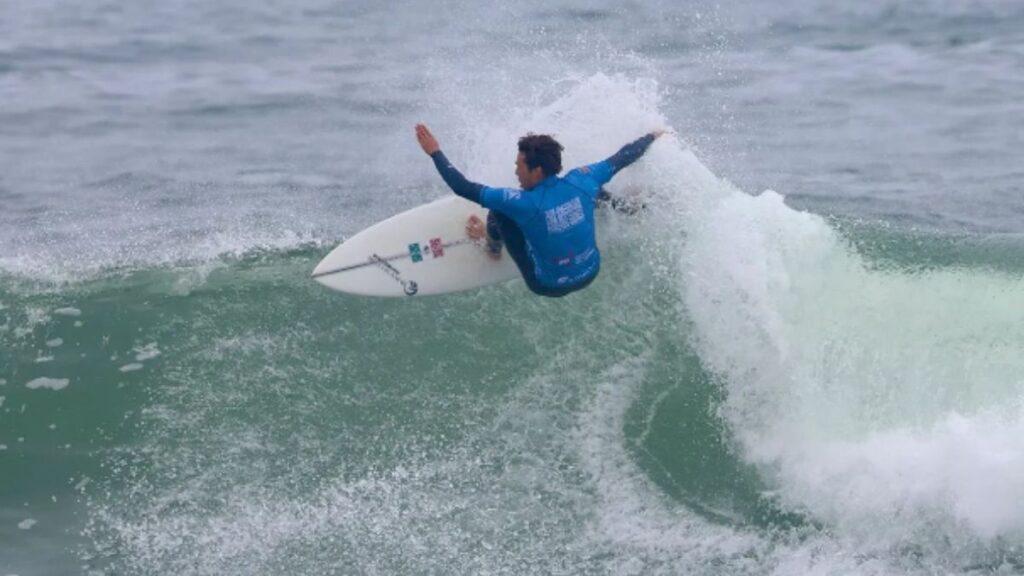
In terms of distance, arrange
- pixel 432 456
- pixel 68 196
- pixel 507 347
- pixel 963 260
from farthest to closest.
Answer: pixel 68 196, pixel 963 260, pixel 507 347, pixel 432 456

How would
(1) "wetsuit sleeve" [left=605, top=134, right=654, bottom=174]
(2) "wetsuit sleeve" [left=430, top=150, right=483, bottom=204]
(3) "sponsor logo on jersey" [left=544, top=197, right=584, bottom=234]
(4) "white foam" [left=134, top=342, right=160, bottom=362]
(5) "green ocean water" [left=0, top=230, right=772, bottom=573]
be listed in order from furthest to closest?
(4) "white foam" [left=134, top=342, right=160, bottom=362]
(1) "wetsuit sleeve" [left=605, top=134, right=654, bottom=174]
(3) "sponsor logo on jersey" [left=544, top=197, right=584, bottom=234]
(2) "wetsuit sleeve" [left=430, top=150, right=483, bottom=204]
(5) "green ocean water" [left=0, top=230, right=772, bottom=573]

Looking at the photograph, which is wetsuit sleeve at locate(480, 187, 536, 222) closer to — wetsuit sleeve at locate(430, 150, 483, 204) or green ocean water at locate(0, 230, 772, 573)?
wetsuit sleeve at locate(430, 150, 483, 204)

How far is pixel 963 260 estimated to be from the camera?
10.5 meters

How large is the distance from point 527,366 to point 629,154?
168 centimetres

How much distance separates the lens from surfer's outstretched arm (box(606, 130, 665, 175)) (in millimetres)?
8945

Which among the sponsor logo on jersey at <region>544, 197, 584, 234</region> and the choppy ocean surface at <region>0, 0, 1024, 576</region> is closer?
the choppy ocean surface at <region>0, 0, 1024, 576</region>

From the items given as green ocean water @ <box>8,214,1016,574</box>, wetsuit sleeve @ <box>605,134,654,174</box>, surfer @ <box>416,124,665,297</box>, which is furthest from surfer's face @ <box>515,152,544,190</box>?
green ocean water @ <box>8,214,1016,574</box>

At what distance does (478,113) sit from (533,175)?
215 inches

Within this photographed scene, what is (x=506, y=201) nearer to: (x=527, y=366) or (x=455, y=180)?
(x=455, y=180)

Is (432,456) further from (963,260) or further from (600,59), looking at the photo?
(600,59)

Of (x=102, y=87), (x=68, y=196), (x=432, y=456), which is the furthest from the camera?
(x=102, y=87)

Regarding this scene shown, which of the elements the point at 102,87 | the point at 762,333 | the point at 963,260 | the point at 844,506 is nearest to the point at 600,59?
the point at 102,87

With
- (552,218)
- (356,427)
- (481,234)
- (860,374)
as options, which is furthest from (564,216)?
(860,374)

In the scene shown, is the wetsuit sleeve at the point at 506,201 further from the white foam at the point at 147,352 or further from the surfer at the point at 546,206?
the white foam at the point at 147,352
